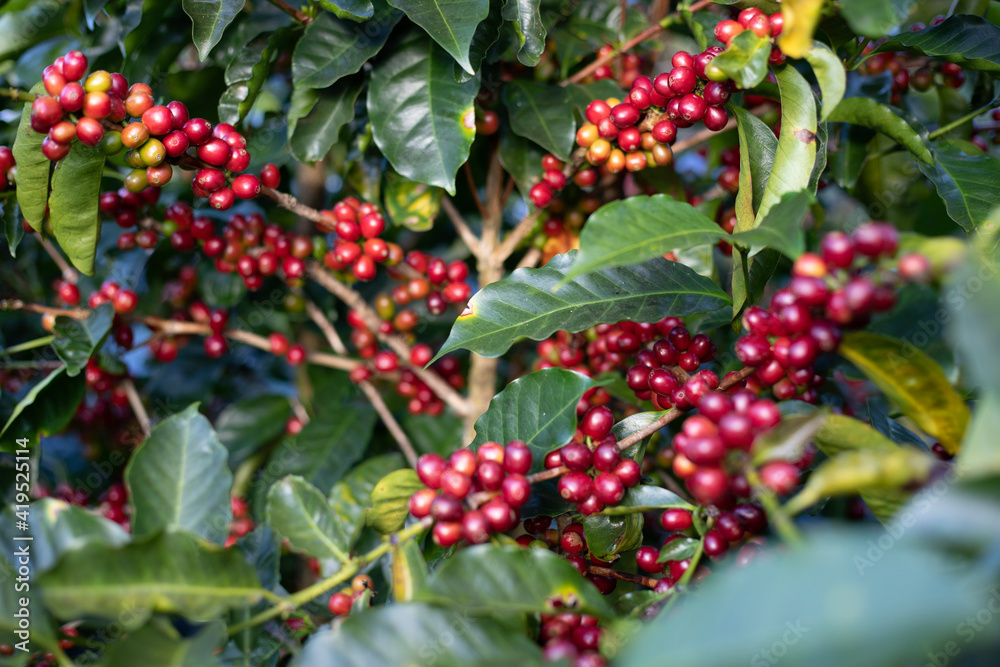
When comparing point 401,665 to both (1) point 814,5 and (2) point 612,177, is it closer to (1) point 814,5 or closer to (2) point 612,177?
(1) point 814,5

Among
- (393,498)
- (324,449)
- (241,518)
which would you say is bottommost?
(241,518)

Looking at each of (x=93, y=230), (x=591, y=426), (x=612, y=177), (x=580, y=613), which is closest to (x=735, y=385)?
(x=591, y=426)

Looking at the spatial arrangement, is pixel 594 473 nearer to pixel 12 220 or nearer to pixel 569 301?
pixel 569 301

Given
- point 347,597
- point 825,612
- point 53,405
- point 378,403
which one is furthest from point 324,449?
point 825,612

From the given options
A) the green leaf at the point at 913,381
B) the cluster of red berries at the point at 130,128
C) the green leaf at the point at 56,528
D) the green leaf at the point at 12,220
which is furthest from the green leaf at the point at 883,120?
the green leaf at the point at 12,220

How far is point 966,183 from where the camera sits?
862 millimetres

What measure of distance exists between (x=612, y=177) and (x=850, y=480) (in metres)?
0.84

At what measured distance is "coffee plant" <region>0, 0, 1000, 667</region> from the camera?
18.6 inches

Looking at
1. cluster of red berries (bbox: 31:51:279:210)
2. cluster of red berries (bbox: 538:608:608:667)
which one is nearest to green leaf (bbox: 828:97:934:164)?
cluster of red berries (bbox: 538:608:608:667)

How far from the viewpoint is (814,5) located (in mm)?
614

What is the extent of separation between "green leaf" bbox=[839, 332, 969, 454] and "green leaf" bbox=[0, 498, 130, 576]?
63 cm

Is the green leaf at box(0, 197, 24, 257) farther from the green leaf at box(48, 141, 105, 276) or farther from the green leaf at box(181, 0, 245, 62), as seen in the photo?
the green leaf at box(181, 0, 245, 62)

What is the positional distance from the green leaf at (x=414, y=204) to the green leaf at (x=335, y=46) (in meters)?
0.21

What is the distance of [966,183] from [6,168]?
1.26 m
